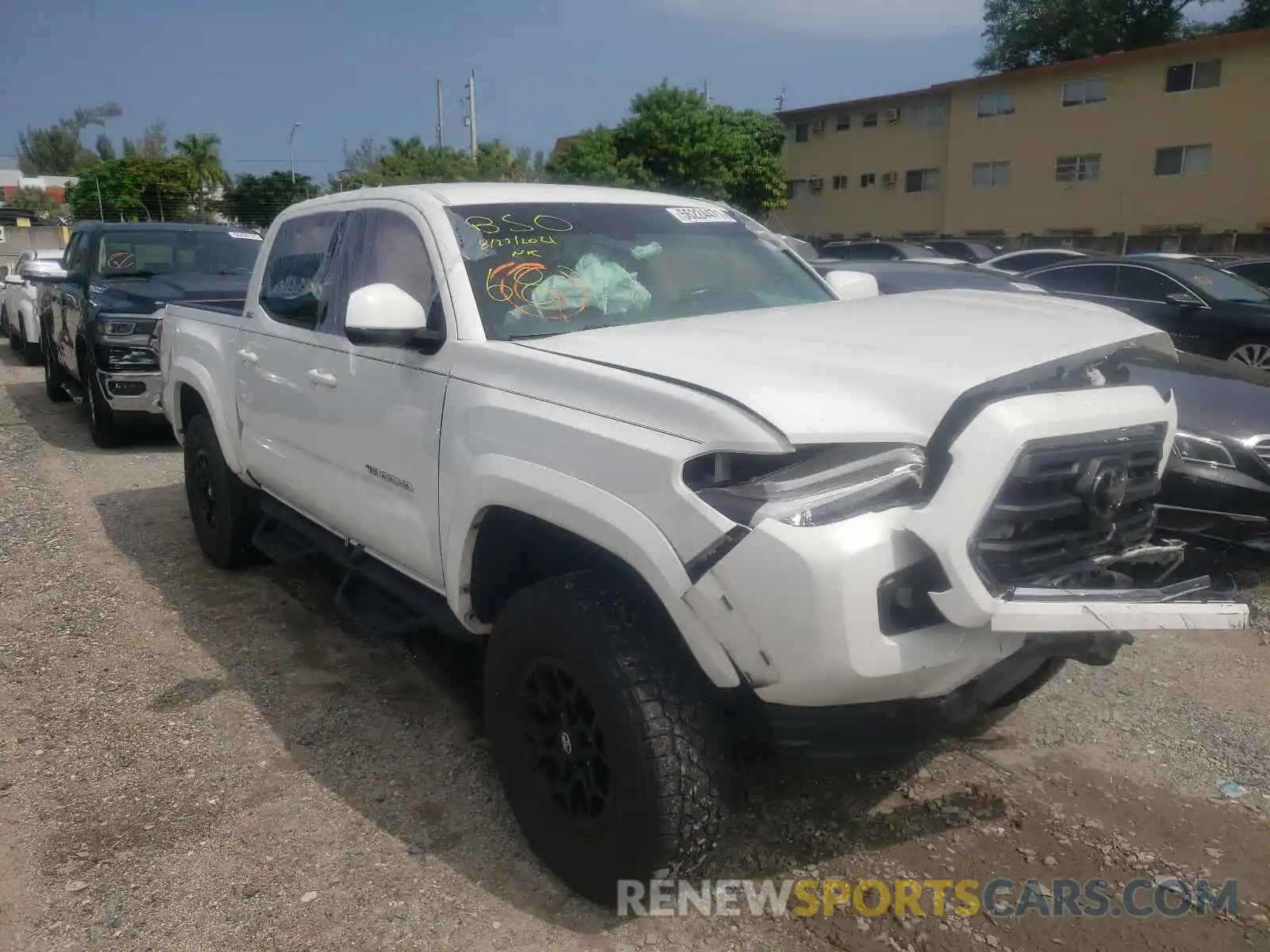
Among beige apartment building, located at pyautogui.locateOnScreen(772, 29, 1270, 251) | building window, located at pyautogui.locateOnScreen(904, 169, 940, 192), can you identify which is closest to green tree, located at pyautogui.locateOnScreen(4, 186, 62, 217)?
beige apartment building, located at pyautogui.locateOnScreen(772, 29, 1270, 251)

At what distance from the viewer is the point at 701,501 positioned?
225cm

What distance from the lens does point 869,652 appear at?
2156 millimetres

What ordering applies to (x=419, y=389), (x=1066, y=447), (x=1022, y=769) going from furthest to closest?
(x=1022, y=769), (x=419, y=389), (x=1066, y=447)

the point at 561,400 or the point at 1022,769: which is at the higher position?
the point at 561,400

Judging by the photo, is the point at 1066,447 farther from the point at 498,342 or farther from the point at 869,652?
the point at 498,342

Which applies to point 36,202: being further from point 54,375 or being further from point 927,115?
point 54,375

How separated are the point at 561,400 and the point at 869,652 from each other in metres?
1.02

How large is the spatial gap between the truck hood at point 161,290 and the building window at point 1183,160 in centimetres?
2816

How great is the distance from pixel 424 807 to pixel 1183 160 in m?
32.1

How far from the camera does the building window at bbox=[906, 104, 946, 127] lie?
36.1 metres

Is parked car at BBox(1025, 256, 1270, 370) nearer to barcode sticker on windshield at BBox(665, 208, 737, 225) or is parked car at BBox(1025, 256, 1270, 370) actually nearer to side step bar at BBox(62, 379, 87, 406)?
barcode sticker on windshield at BBox(665, 208, 737, 225)

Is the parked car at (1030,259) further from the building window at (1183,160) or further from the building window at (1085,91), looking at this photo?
the building window at (1085,91)

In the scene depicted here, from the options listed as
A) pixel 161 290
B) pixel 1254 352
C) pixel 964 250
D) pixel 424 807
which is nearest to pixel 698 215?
pixel 424 807

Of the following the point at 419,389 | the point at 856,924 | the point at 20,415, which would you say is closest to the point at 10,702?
the point at 419,389
